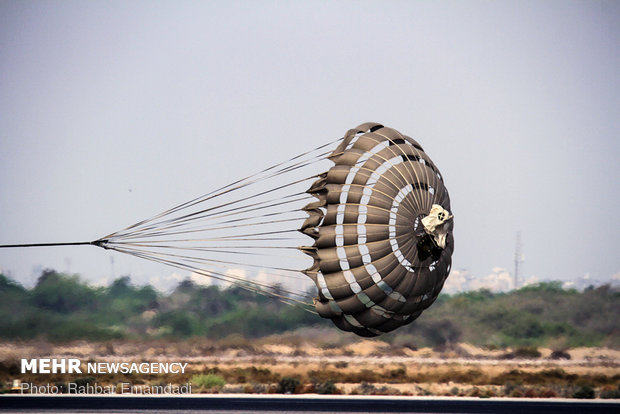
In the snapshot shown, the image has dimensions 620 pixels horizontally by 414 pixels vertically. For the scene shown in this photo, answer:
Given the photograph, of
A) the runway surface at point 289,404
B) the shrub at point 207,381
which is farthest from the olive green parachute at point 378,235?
the shrub at point 207,381

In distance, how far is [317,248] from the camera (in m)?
31.1

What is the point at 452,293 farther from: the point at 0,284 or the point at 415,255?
the point at 415,255

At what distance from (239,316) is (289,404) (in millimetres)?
11506

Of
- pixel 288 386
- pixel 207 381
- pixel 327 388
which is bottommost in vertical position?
pixel 327 388

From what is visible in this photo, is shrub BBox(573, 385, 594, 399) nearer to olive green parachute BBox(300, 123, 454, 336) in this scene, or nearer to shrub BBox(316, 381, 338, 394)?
shrub BBox(316, 381, 338, 394)

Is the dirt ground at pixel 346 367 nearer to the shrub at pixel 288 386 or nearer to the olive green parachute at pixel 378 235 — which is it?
the shrub at pixel 288 386

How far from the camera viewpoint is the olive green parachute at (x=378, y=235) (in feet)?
100

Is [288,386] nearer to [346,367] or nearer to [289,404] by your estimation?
[346,367]

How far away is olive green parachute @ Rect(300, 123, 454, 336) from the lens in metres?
30.6

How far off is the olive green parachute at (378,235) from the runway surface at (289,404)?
1259 cm

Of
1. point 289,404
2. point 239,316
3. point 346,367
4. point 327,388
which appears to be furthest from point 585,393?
point 239,316

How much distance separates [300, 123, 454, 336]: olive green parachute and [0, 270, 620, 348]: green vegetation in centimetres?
2235

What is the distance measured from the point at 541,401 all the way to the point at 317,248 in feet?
65.7

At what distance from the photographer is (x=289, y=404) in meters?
45.3
